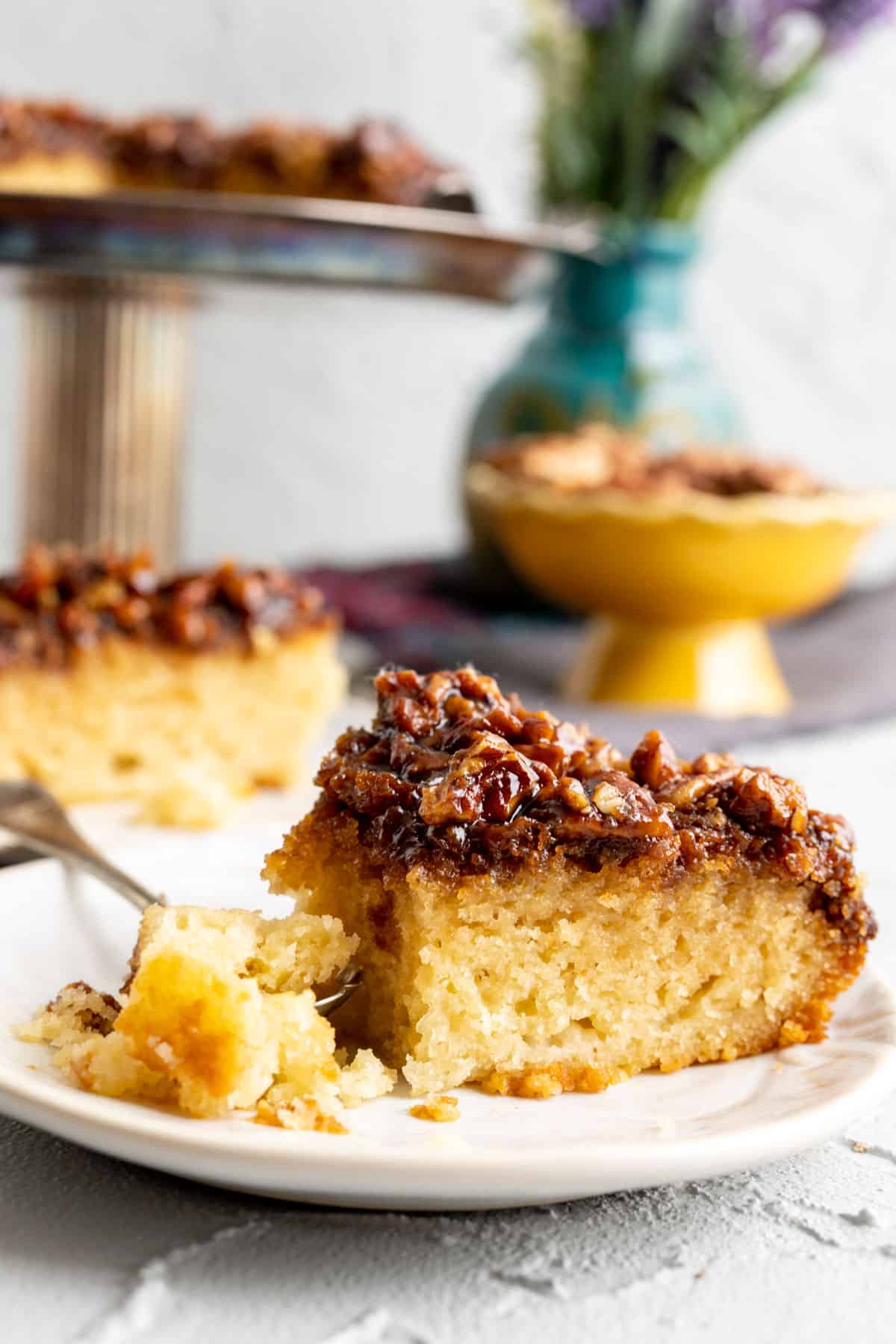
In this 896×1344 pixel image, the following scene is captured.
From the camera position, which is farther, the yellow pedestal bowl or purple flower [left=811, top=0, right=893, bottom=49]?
purple flower [left=811, top=0, right=893, bottom=49]

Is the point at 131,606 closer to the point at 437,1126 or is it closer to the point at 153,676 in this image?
the point at 153,676

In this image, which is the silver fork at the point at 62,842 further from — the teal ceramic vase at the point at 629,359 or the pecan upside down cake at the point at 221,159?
the teal ceramic vase at the point at 629,359

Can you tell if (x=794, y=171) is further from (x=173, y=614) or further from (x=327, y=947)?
(x=327, y=947)

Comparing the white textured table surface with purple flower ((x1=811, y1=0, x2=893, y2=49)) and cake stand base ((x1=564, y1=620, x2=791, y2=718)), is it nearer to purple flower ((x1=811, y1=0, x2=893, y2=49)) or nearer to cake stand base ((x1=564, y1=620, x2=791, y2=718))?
cake stand base ((x1=564, y1=620, x2=791, y2=718))

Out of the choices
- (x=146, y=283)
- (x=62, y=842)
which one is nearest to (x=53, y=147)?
(x=146, y=283)

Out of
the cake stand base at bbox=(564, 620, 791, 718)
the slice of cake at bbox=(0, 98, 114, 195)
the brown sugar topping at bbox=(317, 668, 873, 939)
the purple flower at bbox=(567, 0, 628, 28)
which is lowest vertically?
the cake stand base at bbox=(564, 620, 791, 718)

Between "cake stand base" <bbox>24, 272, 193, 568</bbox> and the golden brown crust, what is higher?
the golden brown crust

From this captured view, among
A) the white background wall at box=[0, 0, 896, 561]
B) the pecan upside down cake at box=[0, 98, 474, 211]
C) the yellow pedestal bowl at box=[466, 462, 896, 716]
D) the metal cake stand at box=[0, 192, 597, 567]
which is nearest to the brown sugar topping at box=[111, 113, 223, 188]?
the pecan upside down cake at box=[0, 98, 474, 211]
